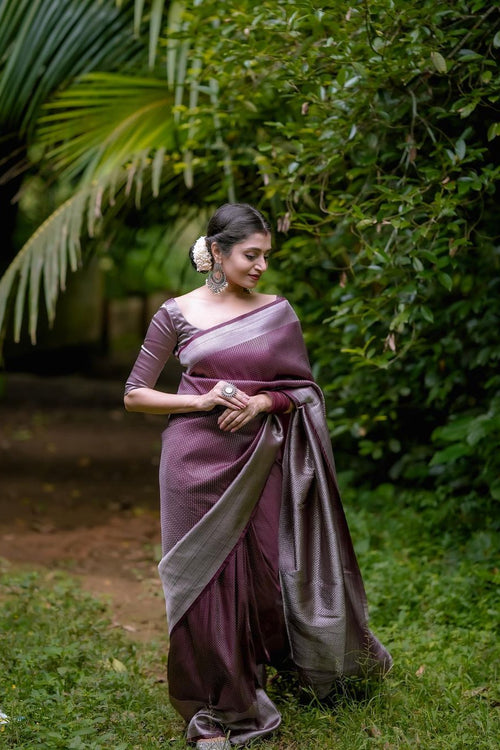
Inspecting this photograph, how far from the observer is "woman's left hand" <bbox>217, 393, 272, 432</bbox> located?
3.00 meters

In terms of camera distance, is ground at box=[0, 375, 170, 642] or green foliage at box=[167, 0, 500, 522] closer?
green foliage at box=[167, 0, 500, 522]

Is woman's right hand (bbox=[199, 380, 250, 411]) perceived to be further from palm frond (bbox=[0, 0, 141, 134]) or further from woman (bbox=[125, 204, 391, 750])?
palm frond (bbox=[0, 0, 141, 134])

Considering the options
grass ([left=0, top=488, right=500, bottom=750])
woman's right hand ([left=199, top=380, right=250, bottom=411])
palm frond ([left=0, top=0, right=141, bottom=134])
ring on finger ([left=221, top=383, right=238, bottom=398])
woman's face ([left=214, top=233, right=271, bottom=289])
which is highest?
palm frond ([left=0, top=0, right=141, bottom=134])

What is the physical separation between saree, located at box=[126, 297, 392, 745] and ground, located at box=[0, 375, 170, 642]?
1.33 metres

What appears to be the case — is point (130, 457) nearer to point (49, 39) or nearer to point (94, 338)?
point (49, 39)

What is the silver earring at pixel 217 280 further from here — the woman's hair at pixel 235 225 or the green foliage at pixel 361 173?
the green foliage at pixel 361 173

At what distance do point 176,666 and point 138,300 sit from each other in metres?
16.0

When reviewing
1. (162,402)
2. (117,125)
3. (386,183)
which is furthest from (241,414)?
(117,125)

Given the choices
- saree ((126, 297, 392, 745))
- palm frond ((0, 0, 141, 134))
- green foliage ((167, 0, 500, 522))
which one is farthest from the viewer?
palm frond ((0, 0, 141, 134))

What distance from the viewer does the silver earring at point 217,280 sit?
3143 mm

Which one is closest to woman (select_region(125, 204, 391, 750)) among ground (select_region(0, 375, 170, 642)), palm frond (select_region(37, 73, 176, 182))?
ground (select_region(0, 375, 170, 642))

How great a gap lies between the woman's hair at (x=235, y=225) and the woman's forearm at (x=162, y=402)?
49 centimetres

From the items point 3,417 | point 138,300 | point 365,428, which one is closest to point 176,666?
point 365,428

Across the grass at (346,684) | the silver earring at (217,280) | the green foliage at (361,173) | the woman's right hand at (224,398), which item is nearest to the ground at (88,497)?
the grass at (346,684)
